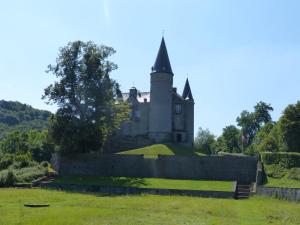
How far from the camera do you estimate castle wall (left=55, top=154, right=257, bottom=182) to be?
135 feet

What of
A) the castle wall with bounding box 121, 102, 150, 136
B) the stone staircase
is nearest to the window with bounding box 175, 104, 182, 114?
the castle wall with bounding box 121, 102, 150, 136

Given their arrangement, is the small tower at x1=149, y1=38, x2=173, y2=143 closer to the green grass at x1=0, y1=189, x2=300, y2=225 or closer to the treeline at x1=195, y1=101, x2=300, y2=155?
the treeline at x1=195, y1=101, x2=300, y2=155

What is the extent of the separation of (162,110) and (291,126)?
16.4 meters

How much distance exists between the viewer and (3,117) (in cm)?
18900

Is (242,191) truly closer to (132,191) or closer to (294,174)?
(294,174)

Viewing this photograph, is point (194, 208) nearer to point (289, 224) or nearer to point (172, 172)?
point (289, 224)

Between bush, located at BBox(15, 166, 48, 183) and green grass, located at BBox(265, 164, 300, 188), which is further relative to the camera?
bush, located at BBox(15, 166, 48, 183)

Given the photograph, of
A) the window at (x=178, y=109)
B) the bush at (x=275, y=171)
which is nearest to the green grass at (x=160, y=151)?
the window at (x=178, y=109)

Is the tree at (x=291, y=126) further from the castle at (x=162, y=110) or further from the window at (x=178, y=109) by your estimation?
the window at (x=178, y=109)

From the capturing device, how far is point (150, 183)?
3731cm

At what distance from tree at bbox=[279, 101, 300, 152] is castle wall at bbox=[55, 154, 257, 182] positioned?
1846 cm

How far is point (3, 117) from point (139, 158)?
156217 mm

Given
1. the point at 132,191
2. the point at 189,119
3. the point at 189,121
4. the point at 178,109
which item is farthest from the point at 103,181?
the point at 189,119

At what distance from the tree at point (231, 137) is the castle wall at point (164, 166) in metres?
53.3
